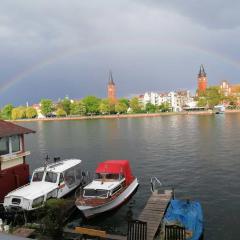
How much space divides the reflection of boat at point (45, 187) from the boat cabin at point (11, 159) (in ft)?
4.52

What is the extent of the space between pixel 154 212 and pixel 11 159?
14.1 meters

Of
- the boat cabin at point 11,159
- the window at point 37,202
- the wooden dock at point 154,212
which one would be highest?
the boat cabin at point 11,159

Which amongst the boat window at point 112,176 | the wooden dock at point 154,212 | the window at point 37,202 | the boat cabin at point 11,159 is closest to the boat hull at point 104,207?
the boat window at point 112,176

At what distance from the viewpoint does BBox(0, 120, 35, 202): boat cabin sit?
101ft

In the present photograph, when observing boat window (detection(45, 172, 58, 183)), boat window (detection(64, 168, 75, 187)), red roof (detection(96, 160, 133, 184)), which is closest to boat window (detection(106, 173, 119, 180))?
red roof (detection(96, 160, 133, 184))

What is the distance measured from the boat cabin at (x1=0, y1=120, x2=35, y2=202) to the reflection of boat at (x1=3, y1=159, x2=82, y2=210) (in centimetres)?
138

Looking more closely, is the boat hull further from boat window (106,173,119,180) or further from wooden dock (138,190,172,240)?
wooden dock (138,190,172,240)

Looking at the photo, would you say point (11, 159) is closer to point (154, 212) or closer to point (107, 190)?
point (107, 190)

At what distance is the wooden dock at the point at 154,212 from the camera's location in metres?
25.1

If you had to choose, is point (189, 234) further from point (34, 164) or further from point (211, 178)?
point (34, 164)

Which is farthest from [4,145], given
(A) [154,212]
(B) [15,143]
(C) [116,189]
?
(A) [154,212]

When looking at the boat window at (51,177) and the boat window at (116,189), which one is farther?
the boat window at (51,177)

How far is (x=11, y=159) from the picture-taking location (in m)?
31.7

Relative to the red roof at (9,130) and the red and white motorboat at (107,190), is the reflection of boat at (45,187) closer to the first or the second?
the red and white motorboat at (107,190)
